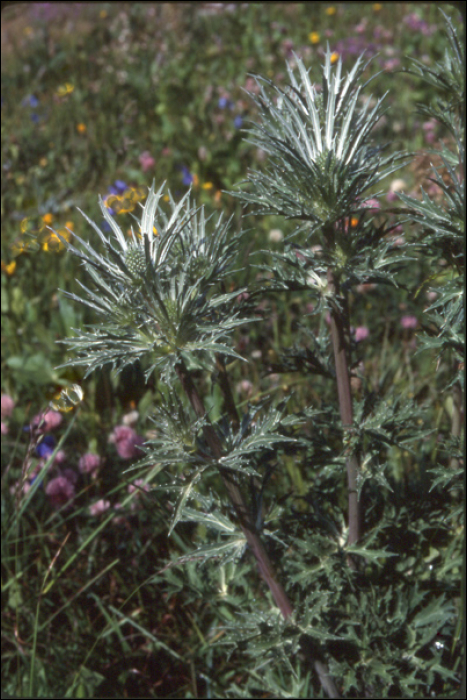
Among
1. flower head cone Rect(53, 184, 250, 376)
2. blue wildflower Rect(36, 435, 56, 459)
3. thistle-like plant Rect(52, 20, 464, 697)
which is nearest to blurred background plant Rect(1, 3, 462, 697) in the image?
blue wildflower Rect(36, 435, 56, 459)

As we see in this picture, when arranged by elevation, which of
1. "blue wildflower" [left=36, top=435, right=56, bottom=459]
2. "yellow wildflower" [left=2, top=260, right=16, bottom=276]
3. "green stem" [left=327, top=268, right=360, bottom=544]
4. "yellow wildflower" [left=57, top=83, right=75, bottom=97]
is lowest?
"blue wildflower" [left=36, top=435, right=56, bottom=459]

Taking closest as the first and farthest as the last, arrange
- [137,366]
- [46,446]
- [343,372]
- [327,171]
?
[327,171]
[343,372]
[46,446]
[137,366]

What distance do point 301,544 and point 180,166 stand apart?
2.87 metres

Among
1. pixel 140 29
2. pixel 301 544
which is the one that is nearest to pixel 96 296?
pixel 301 544

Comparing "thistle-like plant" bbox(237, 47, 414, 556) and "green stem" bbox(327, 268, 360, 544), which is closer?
"thistle-like plant" bbox(237, 47, 414, 556)

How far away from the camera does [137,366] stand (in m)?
2.20

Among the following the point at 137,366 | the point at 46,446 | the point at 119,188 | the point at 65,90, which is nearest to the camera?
the point at 46,446

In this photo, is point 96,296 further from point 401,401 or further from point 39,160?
point 39,160

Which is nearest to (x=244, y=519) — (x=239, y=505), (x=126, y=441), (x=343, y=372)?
(x=239, y=505)

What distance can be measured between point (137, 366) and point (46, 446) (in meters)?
0.41

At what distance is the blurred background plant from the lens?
5.28 ft

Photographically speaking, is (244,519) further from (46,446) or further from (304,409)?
(46,446)

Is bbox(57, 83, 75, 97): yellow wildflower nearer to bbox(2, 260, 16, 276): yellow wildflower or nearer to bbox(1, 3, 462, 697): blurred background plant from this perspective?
bbox(1, 3, 462, 697): blurred background plant

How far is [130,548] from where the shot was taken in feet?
6.02
